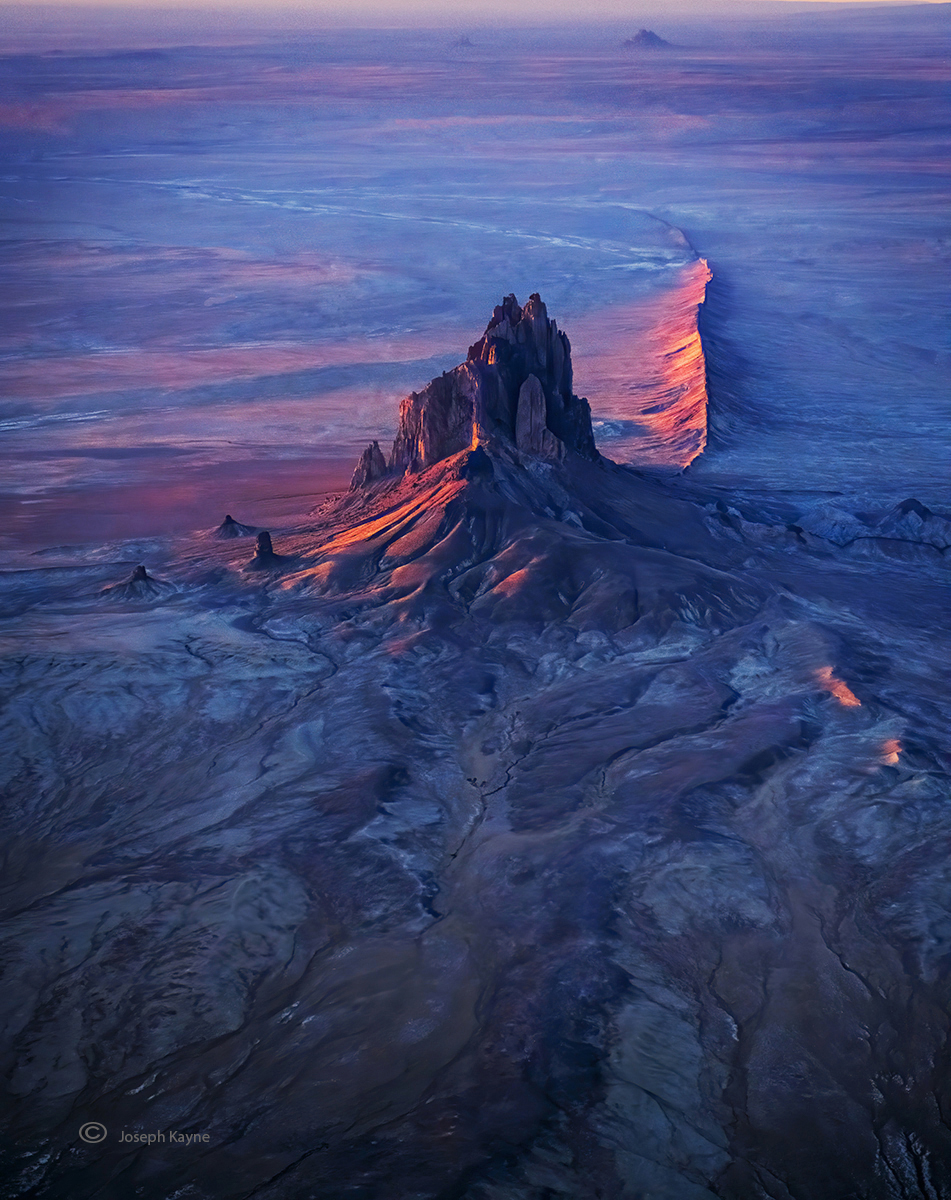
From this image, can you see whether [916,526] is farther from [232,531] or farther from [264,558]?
[232,531]

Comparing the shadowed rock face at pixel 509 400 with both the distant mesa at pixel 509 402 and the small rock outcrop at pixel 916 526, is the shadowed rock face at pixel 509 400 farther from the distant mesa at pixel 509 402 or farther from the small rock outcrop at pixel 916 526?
the small rock outcrop at pixel 916 526

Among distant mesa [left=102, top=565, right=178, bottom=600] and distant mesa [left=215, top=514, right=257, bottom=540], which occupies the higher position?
distant mesa [left=102, top=565, right=178, bottom=600]

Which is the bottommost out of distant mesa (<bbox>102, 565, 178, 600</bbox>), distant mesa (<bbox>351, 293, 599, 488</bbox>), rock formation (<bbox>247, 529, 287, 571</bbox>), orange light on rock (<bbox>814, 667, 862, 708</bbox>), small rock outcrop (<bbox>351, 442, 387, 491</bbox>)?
orange light on rock (<bbox>814, 667, 862, 708</bbox>)

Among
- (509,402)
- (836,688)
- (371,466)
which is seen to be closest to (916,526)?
(836,688)

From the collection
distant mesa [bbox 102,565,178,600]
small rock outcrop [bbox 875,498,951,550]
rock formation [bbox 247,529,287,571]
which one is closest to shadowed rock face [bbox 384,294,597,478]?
rock formation [bbox 247,529,287,571]

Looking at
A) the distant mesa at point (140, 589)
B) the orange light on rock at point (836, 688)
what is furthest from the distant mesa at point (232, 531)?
the orange light on rock at point (836, 688)

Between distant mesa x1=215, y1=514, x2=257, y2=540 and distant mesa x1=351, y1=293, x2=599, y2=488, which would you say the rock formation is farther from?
distant mesa x1=351, y1=293, x2=599, y2=488
